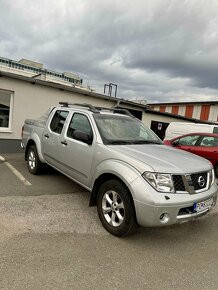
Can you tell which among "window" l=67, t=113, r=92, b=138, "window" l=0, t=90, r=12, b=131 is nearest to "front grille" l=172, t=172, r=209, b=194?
"window" l=67, t=113, r=92, b=138

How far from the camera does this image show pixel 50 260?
115 inches

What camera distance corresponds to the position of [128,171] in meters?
3.43

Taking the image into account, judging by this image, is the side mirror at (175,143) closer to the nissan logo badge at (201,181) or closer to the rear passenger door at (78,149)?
the rear passenger door at (78,149)

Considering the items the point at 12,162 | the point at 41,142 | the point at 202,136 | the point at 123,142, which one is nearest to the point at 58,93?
the point at 12,162

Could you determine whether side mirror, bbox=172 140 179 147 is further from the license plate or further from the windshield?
the license plate

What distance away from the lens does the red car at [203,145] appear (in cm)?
848

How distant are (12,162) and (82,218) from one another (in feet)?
14.8

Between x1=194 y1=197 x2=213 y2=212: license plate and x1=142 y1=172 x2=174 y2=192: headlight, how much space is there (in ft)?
1.62

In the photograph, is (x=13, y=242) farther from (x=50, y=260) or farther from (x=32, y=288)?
(x=32, y=288)

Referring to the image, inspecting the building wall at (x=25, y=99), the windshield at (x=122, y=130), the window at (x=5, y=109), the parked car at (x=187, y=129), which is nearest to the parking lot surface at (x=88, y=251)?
the windshield at (x=122, y=130)

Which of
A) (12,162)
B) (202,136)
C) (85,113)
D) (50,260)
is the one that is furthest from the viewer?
(202,136)

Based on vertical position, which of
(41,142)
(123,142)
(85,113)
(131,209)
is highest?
(85,113)

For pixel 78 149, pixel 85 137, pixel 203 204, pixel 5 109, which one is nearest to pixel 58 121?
pixel 78 149

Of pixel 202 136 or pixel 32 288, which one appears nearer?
pixel 32 288
